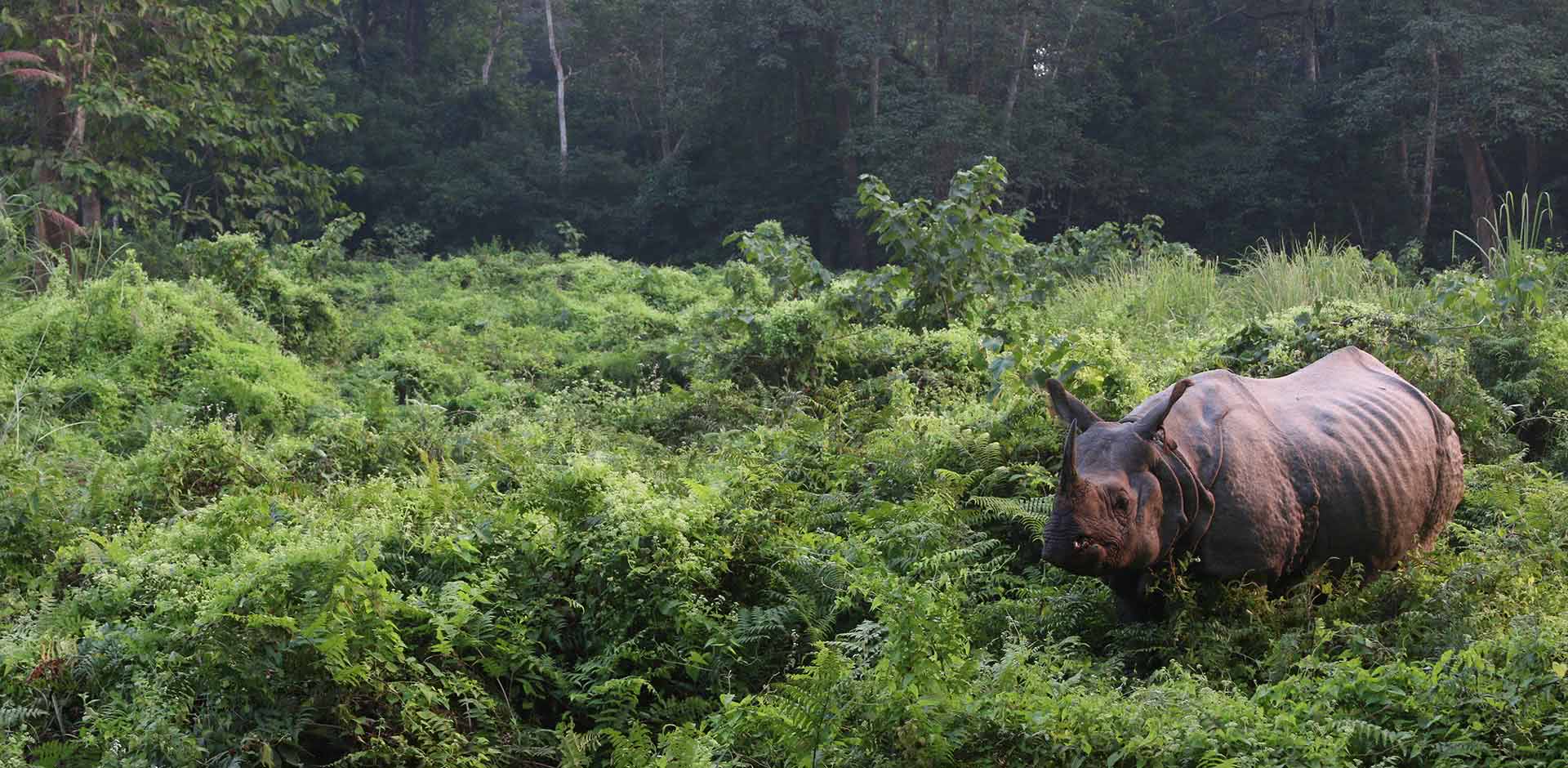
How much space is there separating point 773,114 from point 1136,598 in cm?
2648

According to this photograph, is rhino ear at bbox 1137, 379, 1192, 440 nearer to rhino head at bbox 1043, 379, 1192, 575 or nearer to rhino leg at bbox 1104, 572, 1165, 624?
rhino head at bbox 1043, 379, 1192, 575

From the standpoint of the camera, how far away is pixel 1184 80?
2828 centimetres

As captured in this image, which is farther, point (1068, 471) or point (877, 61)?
point (877, 61)

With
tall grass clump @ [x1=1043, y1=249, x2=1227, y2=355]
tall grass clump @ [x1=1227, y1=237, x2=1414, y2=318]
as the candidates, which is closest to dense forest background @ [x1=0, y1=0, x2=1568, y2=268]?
tall grass clump @ [x1=1043, y1=249, x2=1227, y2=355]

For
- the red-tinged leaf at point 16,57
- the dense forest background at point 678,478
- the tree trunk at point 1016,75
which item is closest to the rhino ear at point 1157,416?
the dense forest background at point 678,478

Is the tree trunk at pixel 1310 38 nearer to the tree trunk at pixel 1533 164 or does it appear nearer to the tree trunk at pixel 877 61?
the tree trunk at pixel 1533 164

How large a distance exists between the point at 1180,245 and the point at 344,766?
1181 centimetres

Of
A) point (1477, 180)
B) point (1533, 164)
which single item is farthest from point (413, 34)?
point (1533, 164)

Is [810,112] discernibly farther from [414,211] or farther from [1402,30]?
[1402,30]

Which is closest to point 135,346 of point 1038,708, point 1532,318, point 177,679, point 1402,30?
point 177,679

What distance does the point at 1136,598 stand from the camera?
4.64m

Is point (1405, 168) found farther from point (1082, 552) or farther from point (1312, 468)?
point (1082, 552)

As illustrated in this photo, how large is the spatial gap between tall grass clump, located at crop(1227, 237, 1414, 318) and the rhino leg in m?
5.06

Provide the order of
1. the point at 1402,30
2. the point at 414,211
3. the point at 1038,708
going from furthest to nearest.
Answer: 1. the point at 414,211
2. the point at 1402,30
3. the point at 1038,708
